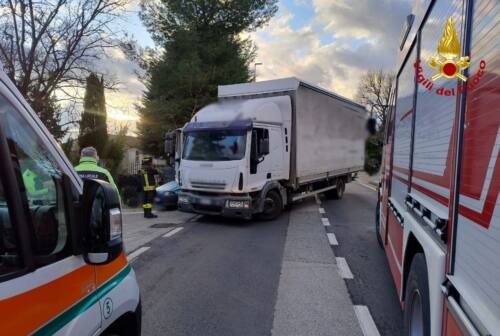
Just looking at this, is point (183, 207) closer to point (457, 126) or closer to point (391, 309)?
point (391, 309)

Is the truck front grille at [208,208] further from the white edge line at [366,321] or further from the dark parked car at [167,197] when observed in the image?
Answer: the white edge line at [366,321]

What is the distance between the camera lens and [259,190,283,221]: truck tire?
1016 centimetres

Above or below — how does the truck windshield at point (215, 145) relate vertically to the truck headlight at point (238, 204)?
above

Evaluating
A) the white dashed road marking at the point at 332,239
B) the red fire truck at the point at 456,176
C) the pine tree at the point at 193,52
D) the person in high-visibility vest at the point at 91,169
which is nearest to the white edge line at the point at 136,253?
the person in high-visibility vest at the point at 91,169

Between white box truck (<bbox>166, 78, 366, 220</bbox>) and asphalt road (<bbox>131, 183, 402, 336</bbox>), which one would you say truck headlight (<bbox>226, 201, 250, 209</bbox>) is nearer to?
white box truck (<bbox>166, 78, 366, 220</bbox>)

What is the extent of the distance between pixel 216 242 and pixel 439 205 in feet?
19.0

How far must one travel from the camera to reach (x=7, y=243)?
1.42m

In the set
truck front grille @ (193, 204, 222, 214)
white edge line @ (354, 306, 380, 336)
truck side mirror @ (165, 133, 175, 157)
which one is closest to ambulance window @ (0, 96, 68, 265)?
white edge line @ (354, 306, 380, 336)

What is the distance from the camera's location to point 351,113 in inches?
631

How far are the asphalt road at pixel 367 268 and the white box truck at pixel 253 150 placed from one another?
1.75m

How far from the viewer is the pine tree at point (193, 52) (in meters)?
22.3

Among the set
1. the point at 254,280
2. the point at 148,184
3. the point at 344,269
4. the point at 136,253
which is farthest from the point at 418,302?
the point at 148,184

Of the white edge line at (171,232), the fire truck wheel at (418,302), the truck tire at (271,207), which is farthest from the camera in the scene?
the truck tire at (271,207)

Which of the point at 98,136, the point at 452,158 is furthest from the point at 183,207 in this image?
the point at 98,136
